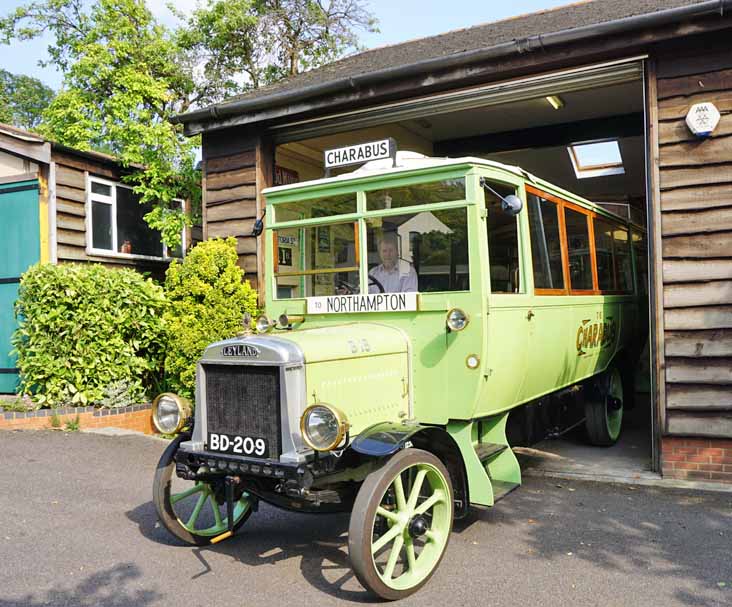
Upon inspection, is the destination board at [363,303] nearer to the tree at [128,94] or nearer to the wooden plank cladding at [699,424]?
the wooden plank cladding at [699,424]

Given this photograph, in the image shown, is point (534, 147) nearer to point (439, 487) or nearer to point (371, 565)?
point (439, 487)

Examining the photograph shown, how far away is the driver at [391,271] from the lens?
4980mm

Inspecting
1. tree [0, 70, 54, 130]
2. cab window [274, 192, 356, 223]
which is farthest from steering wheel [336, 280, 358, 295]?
tree [0, 70, 54, 130]

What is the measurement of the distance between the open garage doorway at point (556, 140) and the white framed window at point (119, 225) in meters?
3.49

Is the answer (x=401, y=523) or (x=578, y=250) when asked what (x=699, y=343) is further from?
(x=401, y=523)

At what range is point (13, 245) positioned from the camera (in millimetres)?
10656

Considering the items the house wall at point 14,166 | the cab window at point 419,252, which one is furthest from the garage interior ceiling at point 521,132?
the cab window at point 419,252

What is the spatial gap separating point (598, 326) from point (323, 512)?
13.4 feet

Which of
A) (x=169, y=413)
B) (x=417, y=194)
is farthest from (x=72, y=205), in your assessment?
(x=417, y=194)

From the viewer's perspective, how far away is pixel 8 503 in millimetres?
5605

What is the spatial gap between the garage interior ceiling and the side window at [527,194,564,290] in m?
3.83

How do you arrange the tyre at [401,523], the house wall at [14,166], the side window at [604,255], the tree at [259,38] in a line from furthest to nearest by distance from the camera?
the tree at [259,38] → the house wall at [14,166] → the side window at [604,255] → the tyre at [401,523]

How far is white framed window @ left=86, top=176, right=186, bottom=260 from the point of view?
37.8ft

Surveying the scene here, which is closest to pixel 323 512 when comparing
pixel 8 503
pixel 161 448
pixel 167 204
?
pixel 8 503
